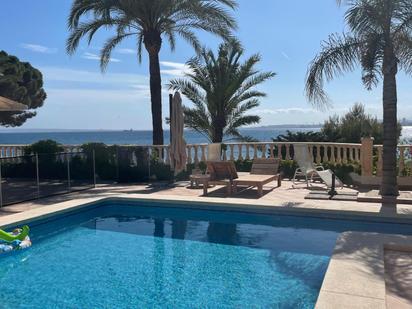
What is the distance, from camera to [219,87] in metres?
17.9

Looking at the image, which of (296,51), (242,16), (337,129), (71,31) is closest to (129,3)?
(71,31)

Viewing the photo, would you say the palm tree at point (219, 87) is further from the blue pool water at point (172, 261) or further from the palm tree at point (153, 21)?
the blue pool water at point (172, 261)

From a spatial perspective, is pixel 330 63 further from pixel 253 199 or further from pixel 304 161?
pixel 253 199

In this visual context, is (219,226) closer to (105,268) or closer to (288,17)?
(105,268)

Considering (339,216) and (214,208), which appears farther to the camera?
(214,208)

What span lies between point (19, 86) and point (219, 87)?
30.1 ft

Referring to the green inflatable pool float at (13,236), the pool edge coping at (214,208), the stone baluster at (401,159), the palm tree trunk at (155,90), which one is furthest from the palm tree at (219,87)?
the green inflatable pool float at (13,236)

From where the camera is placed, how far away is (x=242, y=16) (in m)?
15.4

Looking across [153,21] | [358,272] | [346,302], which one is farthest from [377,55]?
[153,21]

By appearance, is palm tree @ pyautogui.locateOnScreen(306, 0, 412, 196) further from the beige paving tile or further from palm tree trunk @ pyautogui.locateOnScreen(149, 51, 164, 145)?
palm tree trunk @ pyautogui.locateOnScreen(149, 51, 164, 145)

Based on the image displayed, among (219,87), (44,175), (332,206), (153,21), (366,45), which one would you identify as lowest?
(332,206)

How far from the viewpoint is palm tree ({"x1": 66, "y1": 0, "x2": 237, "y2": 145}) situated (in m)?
Answer: 13.9

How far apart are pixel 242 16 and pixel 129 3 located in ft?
13.8

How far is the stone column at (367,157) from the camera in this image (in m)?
11.5
